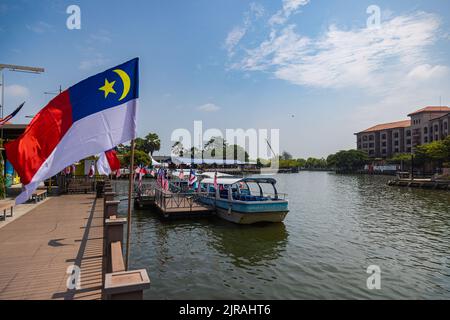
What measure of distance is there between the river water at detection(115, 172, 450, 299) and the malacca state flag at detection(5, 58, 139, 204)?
6.11 metres

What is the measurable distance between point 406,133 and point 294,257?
13323 centimetres

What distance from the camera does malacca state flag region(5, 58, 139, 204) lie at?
17.0 feet

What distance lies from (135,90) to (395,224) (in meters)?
22.5

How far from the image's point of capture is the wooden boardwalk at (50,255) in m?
7.24

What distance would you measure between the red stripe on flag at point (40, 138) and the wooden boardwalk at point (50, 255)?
3530 millimetres

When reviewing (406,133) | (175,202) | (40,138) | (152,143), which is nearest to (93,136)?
A: (40,138)

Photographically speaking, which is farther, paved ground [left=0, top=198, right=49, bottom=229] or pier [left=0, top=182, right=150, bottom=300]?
paved ground [left=0, top=198, right=49, bottom=229]

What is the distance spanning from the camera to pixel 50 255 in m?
9.70

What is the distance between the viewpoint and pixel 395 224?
72.8 ft

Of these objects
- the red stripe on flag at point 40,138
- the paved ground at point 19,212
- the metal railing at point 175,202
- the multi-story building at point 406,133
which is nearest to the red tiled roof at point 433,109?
the multi-story building at point 406,133

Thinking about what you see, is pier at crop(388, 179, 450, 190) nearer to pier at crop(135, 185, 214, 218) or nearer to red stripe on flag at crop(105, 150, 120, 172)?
pier at crop(135, 185, 214, 218)

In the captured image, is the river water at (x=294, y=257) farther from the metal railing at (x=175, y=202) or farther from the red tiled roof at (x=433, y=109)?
the red tiled roof at (x=433, y=109)

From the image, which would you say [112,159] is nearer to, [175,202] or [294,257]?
[175,202]

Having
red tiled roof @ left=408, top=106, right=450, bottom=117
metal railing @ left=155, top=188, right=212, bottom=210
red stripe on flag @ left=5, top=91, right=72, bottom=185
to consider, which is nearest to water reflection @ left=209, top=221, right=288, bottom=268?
metal railing @ left=155, top=188, right=212, bottom=210
